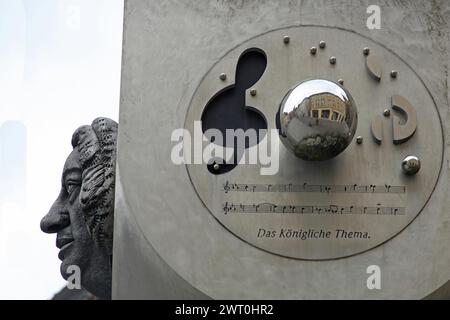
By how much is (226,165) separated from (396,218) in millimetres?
1136

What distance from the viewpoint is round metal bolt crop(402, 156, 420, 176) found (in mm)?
6418

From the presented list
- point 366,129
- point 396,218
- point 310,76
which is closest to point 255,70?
point 310,76

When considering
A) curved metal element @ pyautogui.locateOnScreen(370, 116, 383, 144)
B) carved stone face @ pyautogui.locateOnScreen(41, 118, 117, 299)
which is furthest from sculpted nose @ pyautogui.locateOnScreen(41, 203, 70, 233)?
curved metal element @ pyautogui.locateOnScreen(370, 116, 383, 144)

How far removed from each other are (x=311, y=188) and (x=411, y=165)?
0.65 metres

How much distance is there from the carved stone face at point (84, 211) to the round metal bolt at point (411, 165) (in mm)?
1941

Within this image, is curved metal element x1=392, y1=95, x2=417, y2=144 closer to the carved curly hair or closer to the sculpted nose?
the carved curly hair

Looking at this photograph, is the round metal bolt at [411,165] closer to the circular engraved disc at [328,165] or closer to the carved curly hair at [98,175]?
the circular engraved disc at [328,165]

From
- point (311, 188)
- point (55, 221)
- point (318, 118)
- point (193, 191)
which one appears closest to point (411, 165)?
point (311, 188)

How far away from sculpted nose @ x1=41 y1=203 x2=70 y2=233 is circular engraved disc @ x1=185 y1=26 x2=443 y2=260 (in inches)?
46.3

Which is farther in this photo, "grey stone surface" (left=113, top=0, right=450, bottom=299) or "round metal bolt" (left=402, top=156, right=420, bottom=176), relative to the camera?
"round metal bolt" (left=402, top=156, right=420, bottom=176)

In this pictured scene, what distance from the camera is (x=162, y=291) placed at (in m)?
6.26

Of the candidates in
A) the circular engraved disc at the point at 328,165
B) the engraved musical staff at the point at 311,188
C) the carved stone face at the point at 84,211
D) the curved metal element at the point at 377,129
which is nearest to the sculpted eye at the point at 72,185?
the carved stone face at the point at 84,211

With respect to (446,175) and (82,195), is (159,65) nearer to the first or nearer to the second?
(82,195)
